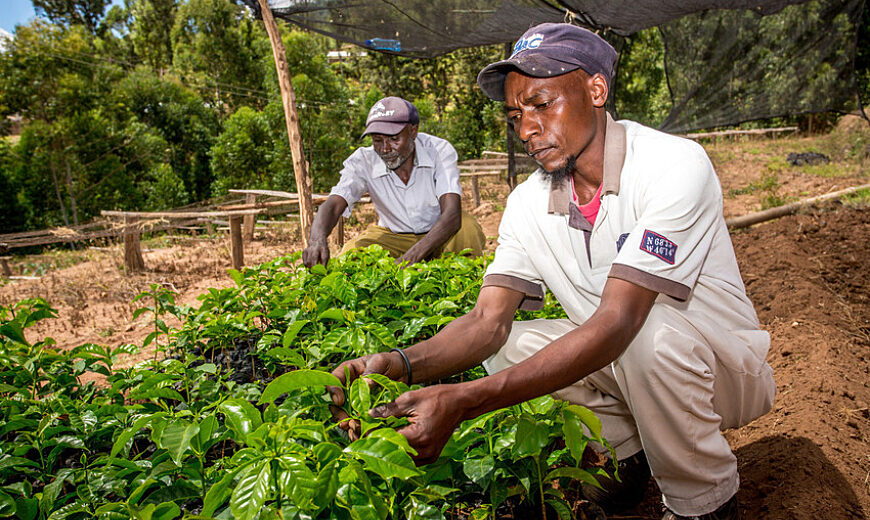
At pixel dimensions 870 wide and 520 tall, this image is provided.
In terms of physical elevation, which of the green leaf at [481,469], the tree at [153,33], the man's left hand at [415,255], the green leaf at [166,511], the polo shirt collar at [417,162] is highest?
the tree at [153,33]

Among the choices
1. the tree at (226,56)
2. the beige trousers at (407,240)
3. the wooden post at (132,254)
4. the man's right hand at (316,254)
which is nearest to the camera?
the man's right hand at (316,254)

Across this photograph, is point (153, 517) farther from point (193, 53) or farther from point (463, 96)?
point (193, 53)

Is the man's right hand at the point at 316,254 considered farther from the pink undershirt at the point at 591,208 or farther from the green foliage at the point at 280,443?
the pink undershirt at the point at 591,208

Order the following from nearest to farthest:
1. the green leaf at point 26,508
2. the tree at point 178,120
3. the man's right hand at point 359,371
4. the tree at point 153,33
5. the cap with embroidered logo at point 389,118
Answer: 1. the green leaf at point 26,508
2. the man's right hand at point 359,371
3. the cap with embroidered logo at point 389,118
4. the tree at point 178,120
5. the tree at point 153,33

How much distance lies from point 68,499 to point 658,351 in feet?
5.32

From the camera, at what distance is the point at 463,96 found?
21.4m

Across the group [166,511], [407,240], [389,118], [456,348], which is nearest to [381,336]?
[456,348]

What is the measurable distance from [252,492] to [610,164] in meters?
1.42

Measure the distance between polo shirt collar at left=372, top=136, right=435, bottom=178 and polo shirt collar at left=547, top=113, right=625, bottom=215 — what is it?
2.29 metres

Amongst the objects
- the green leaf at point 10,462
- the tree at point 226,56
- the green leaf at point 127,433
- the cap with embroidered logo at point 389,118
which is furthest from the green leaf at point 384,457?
the tree at point 226,56

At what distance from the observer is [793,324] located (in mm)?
3459

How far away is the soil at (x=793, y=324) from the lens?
1.97 meters

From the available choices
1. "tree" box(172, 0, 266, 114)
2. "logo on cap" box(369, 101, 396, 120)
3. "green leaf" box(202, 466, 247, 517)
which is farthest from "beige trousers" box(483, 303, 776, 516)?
"tree" box(172, 0, 266, 114)

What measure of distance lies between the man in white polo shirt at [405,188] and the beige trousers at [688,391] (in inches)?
91.5
